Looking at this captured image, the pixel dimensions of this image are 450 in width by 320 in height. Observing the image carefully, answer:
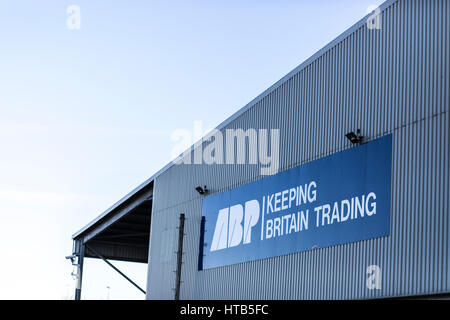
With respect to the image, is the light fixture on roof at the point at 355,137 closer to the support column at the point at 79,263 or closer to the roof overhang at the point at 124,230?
the roof overhang at the point at 124,230

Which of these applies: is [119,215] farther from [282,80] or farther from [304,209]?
[304,209]

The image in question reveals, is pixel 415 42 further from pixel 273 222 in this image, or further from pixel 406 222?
pixel 273 222

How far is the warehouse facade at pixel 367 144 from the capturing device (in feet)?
66.5

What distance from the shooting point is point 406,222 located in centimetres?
2094

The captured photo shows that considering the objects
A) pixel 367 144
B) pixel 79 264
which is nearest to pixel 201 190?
pixel 367 144

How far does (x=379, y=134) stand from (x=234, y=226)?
983 centimetres

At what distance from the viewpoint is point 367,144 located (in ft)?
75.8

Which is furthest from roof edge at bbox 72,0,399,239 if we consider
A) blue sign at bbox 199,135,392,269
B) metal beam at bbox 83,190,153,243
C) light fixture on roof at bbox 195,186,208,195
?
blue sign at bbox 199,135,392,269

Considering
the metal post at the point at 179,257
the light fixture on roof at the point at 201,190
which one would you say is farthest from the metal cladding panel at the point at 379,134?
the metal post at the point at 179,257

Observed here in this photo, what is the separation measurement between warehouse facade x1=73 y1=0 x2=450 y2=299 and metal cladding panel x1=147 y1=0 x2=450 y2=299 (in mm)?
32

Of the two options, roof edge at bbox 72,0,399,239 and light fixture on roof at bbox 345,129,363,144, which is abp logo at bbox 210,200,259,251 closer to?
roof edge at bbox 72,0,399,239

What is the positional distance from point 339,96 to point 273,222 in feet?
18.8
